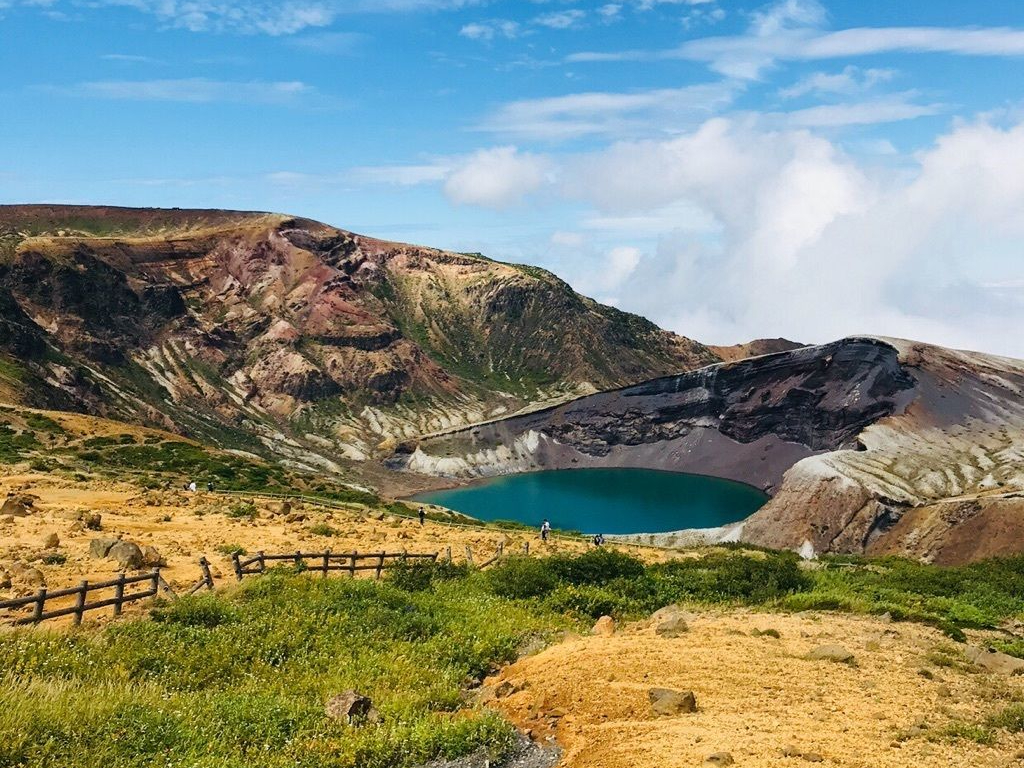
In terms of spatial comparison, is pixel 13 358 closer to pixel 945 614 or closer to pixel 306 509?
pixel 306 509

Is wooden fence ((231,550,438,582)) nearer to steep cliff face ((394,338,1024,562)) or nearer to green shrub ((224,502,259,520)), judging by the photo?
green shrub ((224,502,259,520))

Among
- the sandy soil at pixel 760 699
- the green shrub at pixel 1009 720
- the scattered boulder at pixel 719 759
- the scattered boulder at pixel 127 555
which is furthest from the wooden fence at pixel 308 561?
the green shrub at pixel 1009 720

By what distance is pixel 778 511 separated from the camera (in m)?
93.4

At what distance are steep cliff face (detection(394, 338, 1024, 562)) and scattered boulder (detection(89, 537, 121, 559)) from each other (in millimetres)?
70105

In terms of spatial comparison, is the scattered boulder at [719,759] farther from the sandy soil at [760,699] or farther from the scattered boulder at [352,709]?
the scattered boulder at [352,709]

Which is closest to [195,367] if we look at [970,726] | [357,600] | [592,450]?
[592,450]

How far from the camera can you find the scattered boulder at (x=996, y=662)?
53.7 ft

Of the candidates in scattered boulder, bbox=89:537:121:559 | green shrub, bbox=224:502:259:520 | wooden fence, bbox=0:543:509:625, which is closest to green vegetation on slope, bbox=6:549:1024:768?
wooden fence, bbox=0:543:509:625

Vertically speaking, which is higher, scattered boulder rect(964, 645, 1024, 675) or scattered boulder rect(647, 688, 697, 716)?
scattered boulder rect(964, 645, 1024, 675)

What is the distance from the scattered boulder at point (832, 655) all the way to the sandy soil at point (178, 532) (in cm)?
1854

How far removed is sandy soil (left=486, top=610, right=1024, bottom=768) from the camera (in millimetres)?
11914

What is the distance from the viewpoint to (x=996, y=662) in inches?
663

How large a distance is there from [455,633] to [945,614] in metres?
15.3

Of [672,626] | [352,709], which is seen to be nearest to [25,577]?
[352,709]
